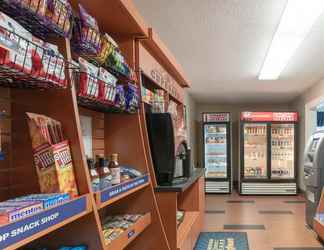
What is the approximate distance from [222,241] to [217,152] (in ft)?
16.9

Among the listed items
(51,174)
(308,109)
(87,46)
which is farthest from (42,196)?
(308,109)

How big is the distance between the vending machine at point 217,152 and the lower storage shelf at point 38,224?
27.1 feet

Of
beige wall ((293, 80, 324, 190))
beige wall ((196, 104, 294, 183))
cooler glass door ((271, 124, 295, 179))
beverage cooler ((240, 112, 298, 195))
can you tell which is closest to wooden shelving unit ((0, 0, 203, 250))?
beige wall ((293, 80, 324, 190))

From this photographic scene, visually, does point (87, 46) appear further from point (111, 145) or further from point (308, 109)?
point (308, 109)

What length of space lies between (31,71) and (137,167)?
148 centimetres

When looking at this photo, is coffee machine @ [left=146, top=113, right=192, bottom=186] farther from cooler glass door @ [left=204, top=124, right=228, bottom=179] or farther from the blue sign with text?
cooler glass door @ [left=204, top=124, right=228, bottom=179]

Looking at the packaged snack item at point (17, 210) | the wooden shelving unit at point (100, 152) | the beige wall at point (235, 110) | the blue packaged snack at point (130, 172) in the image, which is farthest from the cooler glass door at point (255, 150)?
the packaged snack item at point (17, 210)

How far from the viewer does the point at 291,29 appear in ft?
13.3

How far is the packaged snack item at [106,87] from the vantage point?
1.86m

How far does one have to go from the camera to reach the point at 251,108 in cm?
1131

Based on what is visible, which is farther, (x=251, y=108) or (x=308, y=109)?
(x=251, y=108)

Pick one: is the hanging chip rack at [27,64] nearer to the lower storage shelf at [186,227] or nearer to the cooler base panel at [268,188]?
the lower storage shelf at [186,227]

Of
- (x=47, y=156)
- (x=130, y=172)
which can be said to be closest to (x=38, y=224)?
(x=47, y=156)

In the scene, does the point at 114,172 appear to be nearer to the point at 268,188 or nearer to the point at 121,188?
the point at 121,188
